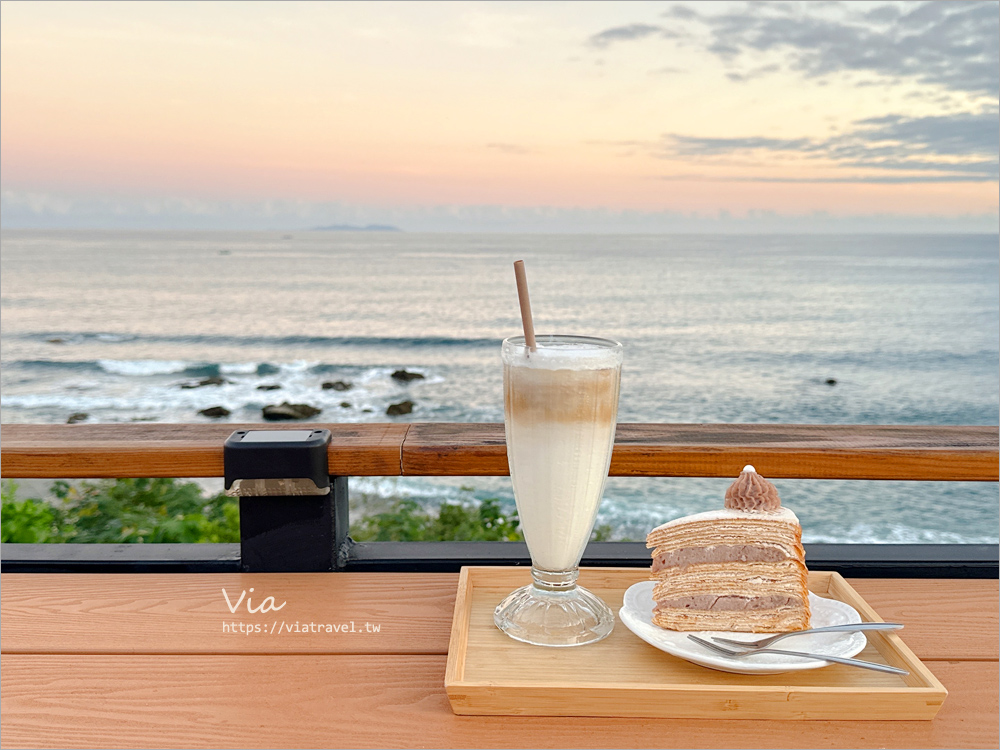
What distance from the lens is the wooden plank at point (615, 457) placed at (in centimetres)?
110

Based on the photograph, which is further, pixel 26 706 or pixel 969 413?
pixel 969 413

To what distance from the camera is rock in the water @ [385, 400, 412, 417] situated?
11.2 m

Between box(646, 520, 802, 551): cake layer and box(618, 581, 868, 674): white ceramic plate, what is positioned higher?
box(646, 520, 802, 551): cake layer

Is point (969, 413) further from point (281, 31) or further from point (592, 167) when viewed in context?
point (281, 31)

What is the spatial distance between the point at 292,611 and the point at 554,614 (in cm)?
33

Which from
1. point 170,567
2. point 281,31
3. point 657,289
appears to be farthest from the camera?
point 657,289

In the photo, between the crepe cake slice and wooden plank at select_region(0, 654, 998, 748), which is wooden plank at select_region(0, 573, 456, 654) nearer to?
wooden plank at select_region(0, 654, 998, 748)

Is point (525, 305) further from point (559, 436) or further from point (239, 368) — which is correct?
point (239, 368)

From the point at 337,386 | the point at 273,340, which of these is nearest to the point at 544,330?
the point at 337,386

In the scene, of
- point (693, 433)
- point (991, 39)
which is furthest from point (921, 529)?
point (991, 39)

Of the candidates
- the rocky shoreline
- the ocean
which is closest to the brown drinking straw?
the ocean

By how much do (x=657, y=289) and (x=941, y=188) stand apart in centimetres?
871

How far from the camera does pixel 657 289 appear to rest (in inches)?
988

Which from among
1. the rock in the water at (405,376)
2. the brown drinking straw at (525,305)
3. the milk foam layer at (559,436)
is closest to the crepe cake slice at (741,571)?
the milk foam layer at (559,436)
